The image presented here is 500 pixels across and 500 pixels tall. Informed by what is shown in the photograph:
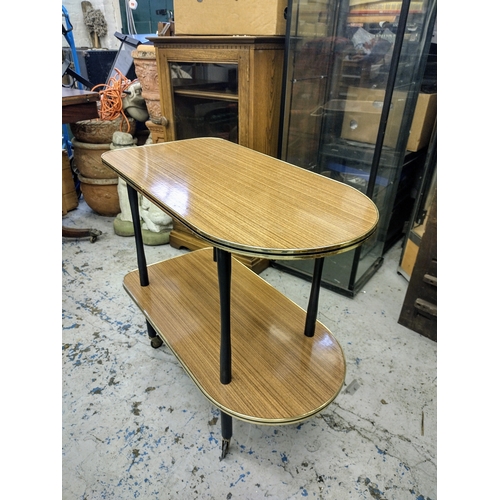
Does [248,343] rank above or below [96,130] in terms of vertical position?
below

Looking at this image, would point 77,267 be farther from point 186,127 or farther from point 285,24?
point 285,24

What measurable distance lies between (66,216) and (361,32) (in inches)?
101

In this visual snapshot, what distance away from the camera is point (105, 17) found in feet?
14.6

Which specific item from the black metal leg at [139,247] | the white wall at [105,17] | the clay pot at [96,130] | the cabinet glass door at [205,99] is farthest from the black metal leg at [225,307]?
the white wall at [105,17]

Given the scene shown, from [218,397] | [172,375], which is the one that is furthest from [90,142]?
[218,397]

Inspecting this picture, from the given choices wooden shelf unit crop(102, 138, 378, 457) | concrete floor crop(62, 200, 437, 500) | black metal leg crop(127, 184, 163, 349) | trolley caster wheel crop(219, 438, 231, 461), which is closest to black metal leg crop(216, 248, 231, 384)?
wooden shelf unit crop(102, 138, 378, 457)

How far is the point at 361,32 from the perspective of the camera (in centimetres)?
174

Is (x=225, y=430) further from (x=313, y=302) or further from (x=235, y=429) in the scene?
(x=313, y=302)

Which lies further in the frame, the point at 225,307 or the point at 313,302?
the point at 313,302

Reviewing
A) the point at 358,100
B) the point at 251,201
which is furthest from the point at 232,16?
the point at 251,201

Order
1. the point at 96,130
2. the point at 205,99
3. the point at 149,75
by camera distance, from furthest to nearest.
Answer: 1. the point at 96,130
2. the point at 149,75
3. the point at 205,99

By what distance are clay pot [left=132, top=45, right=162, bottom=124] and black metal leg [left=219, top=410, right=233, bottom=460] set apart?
1803mm

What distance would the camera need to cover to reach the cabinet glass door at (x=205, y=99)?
1920mm

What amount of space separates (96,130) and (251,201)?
214 centimetres
